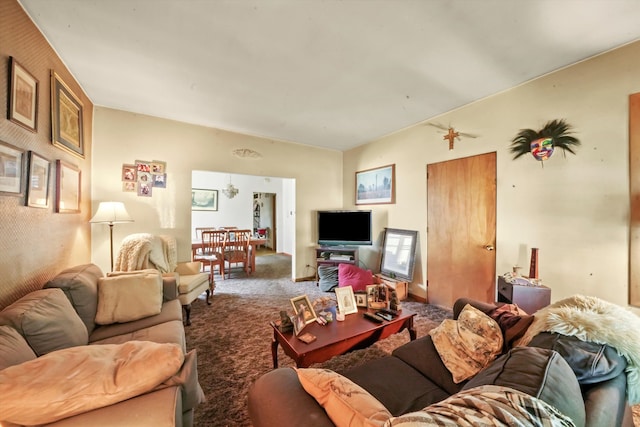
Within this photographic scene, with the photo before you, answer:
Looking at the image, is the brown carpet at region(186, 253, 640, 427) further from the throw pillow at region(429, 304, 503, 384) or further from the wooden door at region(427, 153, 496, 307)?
the throw pillow at region(429, 304, 503, 384)

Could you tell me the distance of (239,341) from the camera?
2.27 m

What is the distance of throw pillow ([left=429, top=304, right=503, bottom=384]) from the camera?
3.93 feet

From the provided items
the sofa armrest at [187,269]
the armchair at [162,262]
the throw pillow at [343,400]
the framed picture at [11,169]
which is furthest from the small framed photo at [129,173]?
the throw pillow at [343,400]

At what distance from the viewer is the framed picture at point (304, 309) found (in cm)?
171

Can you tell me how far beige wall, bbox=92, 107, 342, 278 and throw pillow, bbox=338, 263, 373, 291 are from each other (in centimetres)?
121

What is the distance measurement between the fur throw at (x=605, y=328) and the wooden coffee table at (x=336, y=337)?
2.98 feet

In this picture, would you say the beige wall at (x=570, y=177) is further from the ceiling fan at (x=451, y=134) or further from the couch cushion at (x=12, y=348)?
the couch cushion at (x=12, y=348)

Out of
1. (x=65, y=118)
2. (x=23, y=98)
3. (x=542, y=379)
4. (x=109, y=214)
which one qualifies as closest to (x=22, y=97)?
(x=23, y=98)

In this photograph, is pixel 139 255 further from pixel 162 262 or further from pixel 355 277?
pixel 355 277

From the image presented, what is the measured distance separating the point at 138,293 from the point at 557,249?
12.0 feet

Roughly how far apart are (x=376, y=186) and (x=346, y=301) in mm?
2528

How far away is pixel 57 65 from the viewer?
1947 millimetres

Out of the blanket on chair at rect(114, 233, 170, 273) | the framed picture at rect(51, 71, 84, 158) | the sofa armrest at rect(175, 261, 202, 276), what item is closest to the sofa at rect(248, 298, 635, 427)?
the blanket on chair at rect(114, 233, 170, 273)

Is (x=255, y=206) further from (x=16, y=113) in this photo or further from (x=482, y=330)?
(x=482, y=330)
